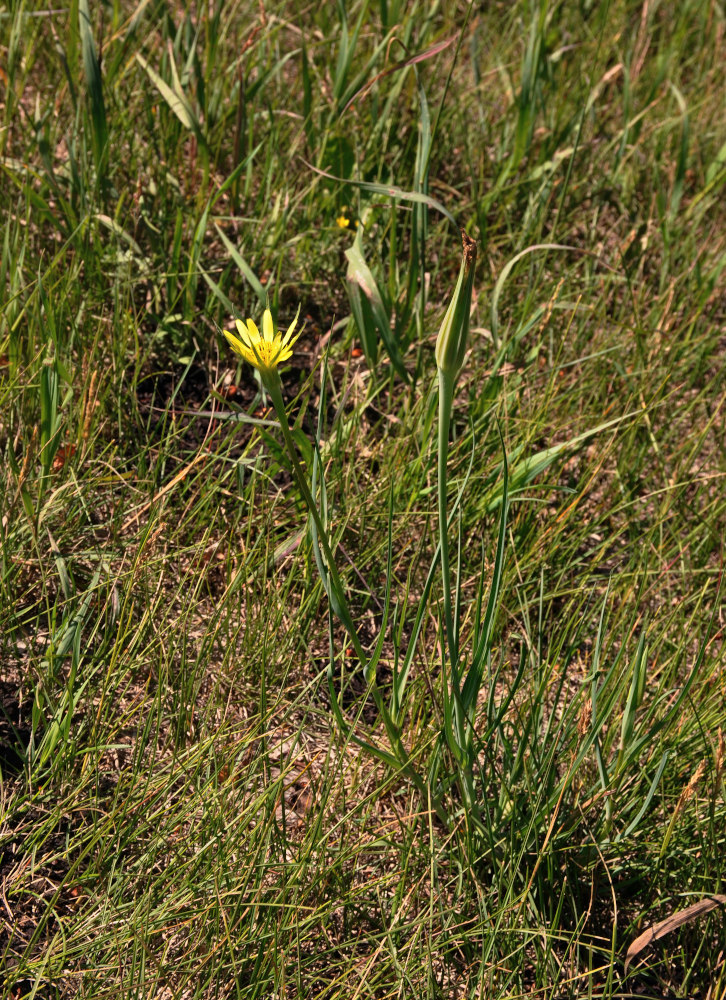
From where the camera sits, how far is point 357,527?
1657 millimetres

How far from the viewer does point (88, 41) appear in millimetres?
1814

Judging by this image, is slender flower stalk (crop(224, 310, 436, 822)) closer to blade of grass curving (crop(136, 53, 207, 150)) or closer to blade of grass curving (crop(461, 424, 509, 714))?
blade of grass curving (crop(461, 424, 509, 714))

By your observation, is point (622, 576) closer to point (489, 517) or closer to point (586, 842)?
point (489, 517)

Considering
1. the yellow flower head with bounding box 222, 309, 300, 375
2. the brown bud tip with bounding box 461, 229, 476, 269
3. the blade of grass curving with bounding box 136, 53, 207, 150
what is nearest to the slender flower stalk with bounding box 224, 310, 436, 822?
the yellow flower head with bounding box 222, 309, 300, 375

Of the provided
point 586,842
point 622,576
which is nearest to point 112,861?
point 586,842

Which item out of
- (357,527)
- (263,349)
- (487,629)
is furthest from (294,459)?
(357,527)

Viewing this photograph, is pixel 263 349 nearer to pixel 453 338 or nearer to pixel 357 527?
pixel 453 338

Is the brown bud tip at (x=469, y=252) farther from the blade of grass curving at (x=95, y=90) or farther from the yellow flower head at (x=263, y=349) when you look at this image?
the blade of grass curving at (x=95, y=90)

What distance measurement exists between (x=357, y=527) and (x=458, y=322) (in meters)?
0.75

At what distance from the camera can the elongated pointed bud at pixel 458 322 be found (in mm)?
911

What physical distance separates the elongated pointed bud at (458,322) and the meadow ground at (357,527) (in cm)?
20

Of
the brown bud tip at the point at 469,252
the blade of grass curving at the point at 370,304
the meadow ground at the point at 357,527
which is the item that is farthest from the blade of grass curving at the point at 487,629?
the blade of grass curving at the point at 370,304

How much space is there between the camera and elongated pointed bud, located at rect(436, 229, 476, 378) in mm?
911

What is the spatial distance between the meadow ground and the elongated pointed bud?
0.20 m
